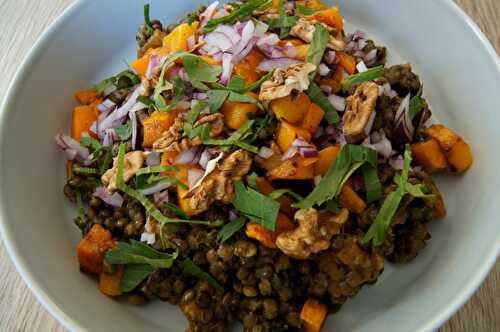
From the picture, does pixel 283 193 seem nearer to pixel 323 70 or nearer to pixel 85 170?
pixel 323 70

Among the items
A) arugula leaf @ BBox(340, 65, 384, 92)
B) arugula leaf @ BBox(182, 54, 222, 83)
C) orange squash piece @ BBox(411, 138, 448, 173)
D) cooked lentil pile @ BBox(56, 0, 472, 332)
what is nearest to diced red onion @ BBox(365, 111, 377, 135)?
cooked lentil pile @ BBox(56, 0, 472, 332)

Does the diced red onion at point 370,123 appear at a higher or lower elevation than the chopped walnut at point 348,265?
higher

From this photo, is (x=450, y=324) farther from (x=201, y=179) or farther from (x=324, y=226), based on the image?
(x=201, y=179)

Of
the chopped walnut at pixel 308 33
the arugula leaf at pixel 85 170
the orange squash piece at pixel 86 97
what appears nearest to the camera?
the chopped walnut at pixel 308 33

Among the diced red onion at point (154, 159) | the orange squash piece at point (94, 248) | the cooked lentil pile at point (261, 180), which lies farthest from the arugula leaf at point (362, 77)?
the orange squash piece at point (94, 248)

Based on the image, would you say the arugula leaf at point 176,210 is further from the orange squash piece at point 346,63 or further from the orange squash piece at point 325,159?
the orange squash piece at point 346,63

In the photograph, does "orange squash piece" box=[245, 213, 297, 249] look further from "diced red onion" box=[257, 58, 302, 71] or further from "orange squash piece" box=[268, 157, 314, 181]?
"diced red onion" box=[257, 58, 302, 71]
